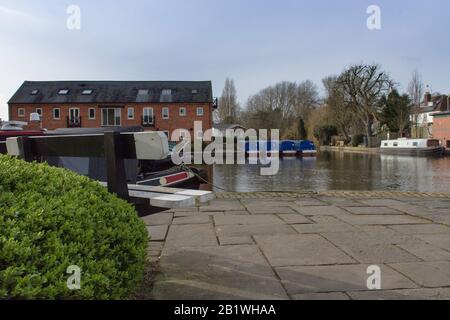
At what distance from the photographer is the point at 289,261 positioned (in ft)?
14.3

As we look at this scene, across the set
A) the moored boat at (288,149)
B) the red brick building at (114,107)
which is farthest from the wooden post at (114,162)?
the red brick building at (114,107)

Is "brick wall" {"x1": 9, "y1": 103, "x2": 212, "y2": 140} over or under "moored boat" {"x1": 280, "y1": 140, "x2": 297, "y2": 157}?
over

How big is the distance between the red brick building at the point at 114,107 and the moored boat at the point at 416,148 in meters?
20.0

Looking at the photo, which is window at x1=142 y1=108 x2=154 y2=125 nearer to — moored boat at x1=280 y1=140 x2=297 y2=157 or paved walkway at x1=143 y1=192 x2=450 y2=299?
moored boat at x1=280 y1=140 x2=297 y2=157

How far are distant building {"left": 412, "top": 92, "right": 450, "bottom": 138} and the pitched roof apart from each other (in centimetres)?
2671

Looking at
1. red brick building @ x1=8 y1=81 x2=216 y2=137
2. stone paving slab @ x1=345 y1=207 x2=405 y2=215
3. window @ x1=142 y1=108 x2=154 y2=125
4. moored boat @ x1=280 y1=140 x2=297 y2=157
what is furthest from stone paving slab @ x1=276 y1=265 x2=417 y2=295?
window @ x1=142 y1=108 x2=154 y2=125

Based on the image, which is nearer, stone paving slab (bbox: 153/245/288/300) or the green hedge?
the green hedge

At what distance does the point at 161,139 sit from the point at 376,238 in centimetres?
325

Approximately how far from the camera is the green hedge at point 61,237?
2135 mm

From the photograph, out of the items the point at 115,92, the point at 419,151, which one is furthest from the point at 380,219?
the point at 115,92

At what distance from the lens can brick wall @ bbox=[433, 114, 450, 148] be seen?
155 feet

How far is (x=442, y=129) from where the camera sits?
4831 centimetres
